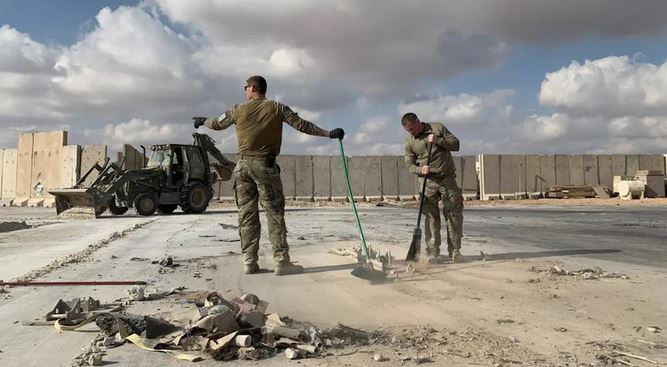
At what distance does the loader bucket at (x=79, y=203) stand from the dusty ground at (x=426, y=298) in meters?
8.01

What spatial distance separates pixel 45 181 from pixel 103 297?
2491cm

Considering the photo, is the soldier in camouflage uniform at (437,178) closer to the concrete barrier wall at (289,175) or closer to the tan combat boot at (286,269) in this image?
the tan combat boot at (286,269)

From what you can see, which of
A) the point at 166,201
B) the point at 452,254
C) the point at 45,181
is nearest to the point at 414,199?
the point at 166,201

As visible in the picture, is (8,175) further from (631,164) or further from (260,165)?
(631,164)

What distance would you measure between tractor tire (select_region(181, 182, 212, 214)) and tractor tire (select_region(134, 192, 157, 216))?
1139 millimetres

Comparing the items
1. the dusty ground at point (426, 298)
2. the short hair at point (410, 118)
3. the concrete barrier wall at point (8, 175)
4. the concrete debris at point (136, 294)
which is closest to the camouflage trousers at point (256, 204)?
the dusty ground at point (426, 298)

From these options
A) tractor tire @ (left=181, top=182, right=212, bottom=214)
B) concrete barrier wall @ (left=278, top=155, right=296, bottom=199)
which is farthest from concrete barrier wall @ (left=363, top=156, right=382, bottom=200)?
tractor tire @ (left=181, top=182, right=212, bottom=214)

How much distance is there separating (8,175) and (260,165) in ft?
89.2

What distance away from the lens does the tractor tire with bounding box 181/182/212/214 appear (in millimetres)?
17453

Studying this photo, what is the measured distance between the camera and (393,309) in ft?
12.0

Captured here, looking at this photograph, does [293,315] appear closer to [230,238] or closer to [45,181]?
[230,238]

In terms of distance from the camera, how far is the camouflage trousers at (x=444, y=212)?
6.02 m

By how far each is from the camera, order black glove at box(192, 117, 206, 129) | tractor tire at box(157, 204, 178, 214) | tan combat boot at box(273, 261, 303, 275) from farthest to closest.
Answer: tractor tire at box(157, 204, 178, 214)
black glove at box(192, 117, 206, 129)
tan combat boot at box(273, 261, 303, 275)

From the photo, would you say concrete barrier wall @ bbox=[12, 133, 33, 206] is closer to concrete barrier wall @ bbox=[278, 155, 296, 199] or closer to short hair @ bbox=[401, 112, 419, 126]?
concrete barrier wall @ bbox=[278, 155, 296, 199]
